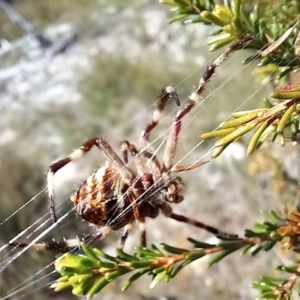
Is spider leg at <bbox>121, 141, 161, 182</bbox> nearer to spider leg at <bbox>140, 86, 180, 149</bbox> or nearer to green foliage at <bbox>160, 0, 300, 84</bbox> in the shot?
spider leg at <bbox>140, 86, 180, 149</bbox>

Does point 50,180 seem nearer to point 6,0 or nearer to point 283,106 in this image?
point 283,106

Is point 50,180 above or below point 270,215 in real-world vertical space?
above

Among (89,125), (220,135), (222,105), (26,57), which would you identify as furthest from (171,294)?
(26,57)

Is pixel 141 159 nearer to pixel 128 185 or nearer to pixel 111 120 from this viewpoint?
pixel 128 185

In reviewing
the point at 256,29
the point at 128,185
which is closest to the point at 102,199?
the point at 128,185

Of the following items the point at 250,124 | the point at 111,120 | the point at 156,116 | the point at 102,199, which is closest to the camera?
the point at 250,124
